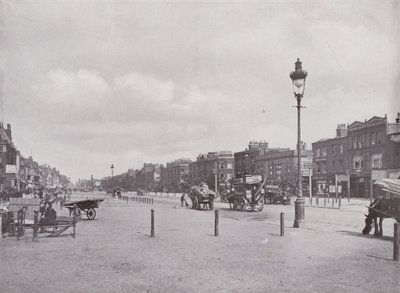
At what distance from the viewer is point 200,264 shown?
8703 millimetres

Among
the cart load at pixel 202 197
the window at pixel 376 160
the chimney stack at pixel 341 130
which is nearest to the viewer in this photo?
the cart load at pixel 202 197

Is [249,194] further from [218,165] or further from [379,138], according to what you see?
[218,165]

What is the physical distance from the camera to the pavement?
6.92 meters

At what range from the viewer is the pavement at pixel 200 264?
692cm

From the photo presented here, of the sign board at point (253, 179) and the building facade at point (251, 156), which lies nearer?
the sign board at point (253, 179)

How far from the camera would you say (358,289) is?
669 cm

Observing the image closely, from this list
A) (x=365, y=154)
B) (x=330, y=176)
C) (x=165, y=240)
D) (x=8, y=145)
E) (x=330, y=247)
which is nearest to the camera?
(x=330, y=247)

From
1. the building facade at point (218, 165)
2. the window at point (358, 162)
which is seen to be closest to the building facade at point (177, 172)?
the building facade at point (218, 165)

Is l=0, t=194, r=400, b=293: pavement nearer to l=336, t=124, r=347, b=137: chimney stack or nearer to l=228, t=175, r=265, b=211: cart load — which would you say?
l=228, t=175, r=265, b=211: cart load

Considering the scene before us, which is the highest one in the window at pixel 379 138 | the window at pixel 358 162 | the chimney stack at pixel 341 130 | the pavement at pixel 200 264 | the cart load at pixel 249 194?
the chimney stack at pixel 341 130

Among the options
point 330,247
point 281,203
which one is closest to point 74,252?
point 330,247

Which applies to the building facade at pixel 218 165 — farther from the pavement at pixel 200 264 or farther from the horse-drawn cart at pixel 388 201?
the pavement at pixel 200 264

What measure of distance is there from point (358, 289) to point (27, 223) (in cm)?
1225

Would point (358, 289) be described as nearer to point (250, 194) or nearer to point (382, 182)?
point (382, 182)
